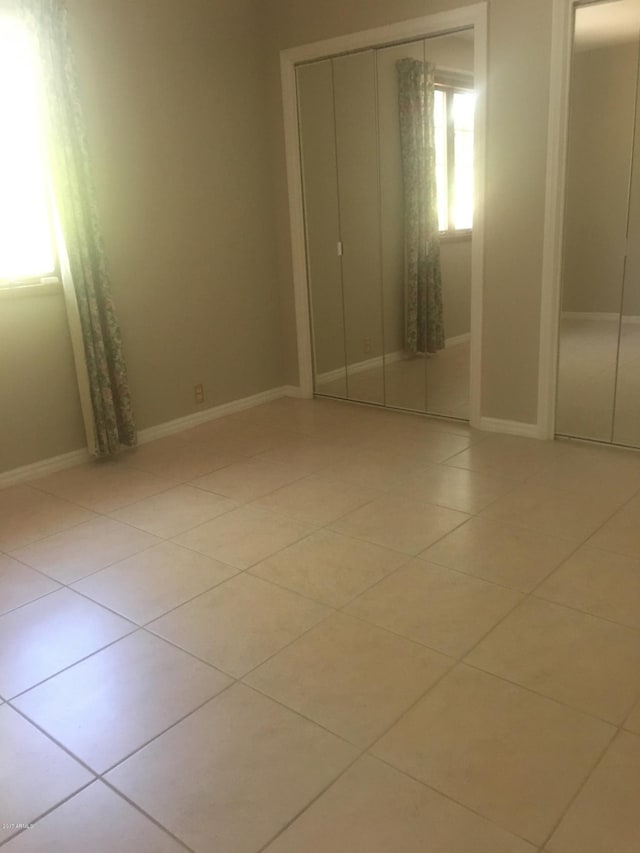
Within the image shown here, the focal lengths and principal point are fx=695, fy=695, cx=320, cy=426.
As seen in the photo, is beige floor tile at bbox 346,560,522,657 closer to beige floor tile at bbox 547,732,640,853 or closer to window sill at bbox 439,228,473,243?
beige floor tile at bbox 547,732,640,853

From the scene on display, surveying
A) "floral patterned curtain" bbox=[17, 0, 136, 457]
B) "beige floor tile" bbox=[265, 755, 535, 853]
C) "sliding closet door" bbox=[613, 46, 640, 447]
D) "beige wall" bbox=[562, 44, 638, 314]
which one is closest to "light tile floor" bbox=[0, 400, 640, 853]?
"beige floor tile" bbox=[265, 755, 535, 853]

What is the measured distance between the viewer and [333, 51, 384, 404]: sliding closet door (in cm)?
423

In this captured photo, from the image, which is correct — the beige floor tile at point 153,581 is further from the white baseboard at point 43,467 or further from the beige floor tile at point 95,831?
the white baseboard at point 43,467

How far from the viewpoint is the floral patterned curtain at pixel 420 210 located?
4.05 m

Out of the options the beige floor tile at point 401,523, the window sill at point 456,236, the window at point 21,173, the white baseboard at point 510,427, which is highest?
the window at point 21,173

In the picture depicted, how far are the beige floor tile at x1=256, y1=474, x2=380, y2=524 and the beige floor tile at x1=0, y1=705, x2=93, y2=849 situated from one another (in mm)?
1447

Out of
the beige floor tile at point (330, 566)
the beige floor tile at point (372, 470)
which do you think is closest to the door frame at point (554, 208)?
the beige floor tile at point (372, 470)

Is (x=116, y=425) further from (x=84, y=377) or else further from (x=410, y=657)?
(x=410, y=657)

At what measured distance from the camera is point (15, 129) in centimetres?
346

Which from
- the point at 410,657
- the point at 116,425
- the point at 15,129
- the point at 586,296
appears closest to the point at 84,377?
the point at 116,425

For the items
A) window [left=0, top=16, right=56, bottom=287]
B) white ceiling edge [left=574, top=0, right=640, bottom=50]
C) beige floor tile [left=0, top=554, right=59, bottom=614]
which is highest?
white ceiling edge [left=574, top=0, right=640, bottom=50]

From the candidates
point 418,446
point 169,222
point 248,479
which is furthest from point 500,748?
point 169,222

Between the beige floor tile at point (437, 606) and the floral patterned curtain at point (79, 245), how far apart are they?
6.65 ft

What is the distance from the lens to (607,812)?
1.52 meters
